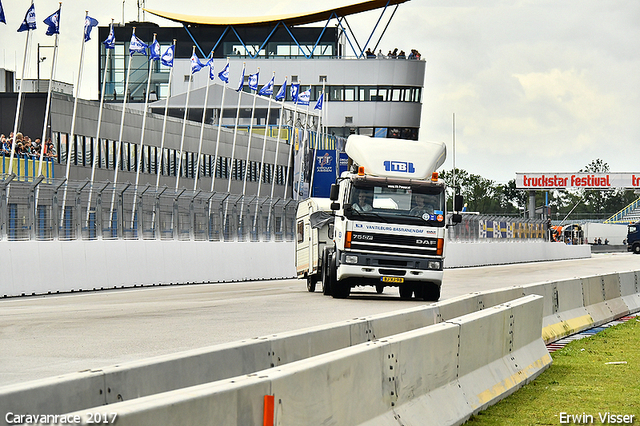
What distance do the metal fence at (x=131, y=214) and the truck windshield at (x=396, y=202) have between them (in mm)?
7870

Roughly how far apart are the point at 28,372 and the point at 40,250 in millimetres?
14136

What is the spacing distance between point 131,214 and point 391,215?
32.6 ft

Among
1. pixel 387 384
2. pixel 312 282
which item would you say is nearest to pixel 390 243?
pixel 312 282

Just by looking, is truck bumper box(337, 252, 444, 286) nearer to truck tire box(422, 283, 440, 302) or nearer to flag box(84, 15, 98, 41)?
truck tire box(422, 283, 440, 302)

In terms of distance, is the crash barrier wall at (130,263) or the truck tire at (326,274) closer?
the crash barrier wall at (130,263)

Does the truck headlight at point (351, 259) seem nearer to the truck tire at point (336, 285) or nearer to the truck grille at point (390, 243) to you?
the truck grille at point (390, 243)

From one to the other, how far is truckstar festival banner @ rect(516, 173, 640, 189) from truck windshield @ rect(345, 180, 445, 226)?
7381cm

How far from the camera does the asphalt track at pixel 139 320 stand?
37.9 ft

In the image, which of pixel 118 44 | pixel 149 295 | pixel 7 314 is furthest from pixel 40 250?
pixel 118 44

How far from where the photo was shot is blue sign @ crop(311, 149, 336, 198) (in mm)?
70375

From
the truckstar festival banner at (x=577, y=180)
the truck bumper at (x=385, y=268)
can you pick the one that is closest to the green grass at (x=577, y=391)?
the truck bumper at (x=385, y=268)

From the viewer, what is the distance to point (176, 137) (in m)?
68.7

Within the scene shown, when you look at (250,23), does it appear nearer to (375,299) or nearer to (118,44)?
(118,44)

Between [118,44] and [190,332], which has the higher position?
[118,44]
